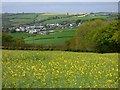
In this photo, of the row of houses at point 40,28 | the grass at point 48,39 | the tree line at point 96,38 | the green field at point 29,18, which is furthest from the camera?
the tree line at point 96,38

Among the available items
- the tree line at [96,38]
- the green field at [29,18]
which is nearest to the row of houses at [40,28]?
→ the green field at [29,18]

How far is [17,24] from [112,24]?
1529 centimetres

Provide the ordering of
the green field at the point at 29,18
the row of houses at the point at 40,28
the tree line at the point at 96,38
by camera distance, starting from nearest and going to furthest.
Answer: the green field at the point at 29,18 < the row of houses at the point at 40,28 < the tree line at the point at 96,38

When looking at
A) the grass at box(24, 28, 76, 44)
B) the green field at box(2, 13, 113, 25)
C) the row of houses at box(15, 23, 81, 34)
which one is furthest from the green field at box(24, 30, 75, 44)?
the green field at box(2, 13, 113, 25)

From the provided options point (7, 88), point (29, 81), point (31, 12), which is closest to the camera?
point (7, 88)

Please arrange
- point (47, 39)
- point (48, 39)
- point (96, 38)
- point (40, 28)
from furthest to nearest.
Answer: point (96, 38), point (48, 39), point (47, 39), point (40, 28)

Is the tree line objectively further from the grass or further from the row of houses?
the row of houses

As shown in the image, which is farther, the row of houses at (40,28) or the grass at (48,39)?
the grass at (48,39)

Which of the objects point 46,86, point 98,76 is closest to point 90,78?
point 98,76

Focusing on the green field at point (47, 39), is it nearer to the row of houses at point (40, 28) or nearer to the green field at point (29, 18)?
the row of houses at point (40, 28)

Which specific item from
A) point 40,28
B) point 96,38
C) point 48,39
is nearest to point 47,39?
point 48,39

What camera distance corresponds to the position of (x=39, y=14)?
23.9 metres

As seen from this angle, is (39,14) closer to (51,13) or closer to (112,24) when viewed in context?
(51,13)

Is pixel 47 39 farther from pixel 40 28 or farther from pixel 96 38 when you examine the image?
pixel 96 38
